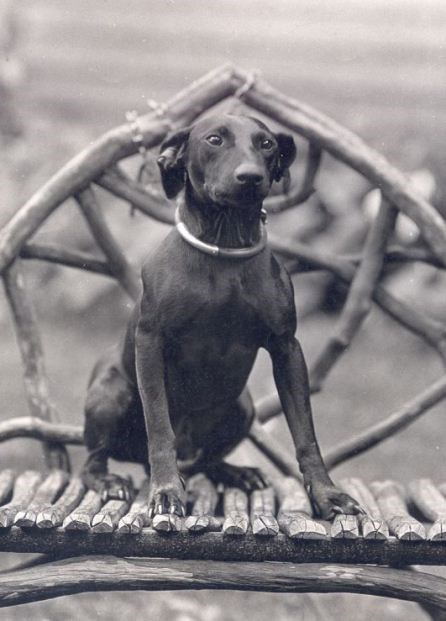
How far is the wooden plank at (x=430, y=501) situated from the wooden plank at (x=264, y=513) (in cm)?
37

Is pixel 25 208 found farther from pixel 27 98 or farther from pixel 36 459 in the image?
pixel 27 98

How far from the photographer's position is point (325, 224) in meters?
4.98

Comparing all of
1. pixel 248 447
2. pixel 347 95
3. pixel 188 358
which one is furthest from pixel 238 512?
pixel 347 95

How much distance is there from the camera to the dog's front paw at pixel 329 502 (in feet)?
7.97

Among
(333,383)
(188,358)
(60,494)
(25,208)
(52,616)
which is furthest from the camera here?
(333,383)

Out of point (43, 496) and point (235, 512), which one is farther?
point (43, 496)

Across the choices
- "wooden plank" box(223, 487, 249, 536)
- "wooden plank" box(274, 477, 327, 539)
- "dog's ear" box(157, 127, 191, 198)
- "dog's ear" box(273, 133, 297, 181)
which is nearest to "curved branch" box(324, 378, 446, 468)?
"wooden plank" box(274, 477, 327, 539)

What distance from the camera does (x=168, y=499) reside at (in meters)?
2.36

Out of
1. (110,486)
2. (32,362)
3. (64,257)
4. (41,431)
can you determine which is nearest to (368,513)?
(110,486)

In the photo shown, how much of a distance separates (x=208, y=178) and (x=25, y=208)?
104cm

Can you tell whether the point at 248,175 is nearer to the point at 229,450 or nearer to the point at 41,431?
the point at 229,450

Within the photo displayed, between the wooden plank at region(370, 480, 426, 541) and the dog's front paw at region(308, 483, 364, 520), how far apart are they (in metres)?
0.11

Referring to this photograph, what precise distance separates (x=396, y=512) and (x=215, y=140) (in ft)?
3.56

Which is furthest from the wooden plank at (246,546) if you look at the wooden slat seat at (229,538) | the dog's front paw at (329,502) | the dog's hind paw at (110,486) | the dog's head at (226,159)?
the dog's head at (226,159)
